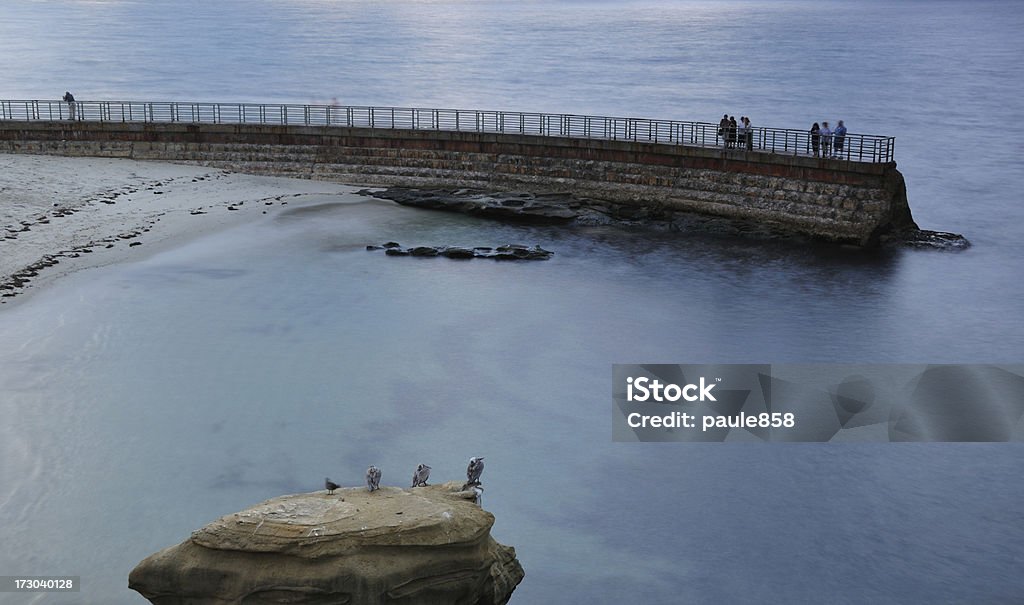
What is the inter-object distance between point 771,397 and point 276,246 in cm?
1940

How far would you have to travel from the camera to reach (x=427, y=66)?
124438 mm

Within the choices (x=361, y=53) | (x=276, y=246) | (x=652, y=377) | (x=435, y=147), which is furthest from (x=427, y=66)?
(x=652, y=377)

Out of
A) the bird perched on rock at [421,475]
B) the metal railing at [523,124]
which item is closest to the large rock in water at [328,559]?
the bird perched on rock at [421,475]

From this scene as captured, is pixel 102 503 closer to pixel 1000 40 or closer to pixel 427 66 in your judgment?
pixel 427 66

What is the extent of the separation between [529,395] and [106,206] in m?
23.4

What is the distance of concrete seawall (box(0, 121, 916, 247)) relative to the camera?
1590 inches

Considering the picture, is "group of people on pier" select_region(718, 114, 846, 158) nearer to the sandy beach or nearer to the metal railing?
the metal railing

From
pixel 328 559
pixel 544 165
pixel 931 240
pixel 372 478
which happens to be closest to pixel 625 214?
pixel 544 165

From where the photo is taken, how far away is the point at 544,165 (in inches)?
1847

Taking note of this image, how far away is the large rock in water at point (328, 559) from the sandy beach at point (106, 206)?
70.3 feet

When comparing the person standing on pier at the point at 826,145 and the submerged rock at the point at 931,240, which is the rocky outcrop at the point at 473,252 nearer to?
the person standing on pier at the point at 826,145

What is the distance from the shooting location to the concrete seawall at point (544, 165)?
4038 centimetres

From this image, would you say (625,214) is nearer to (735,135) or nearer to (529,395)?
(735,135)

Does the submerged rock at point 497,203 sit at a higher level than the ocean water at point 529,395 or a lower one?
higher
